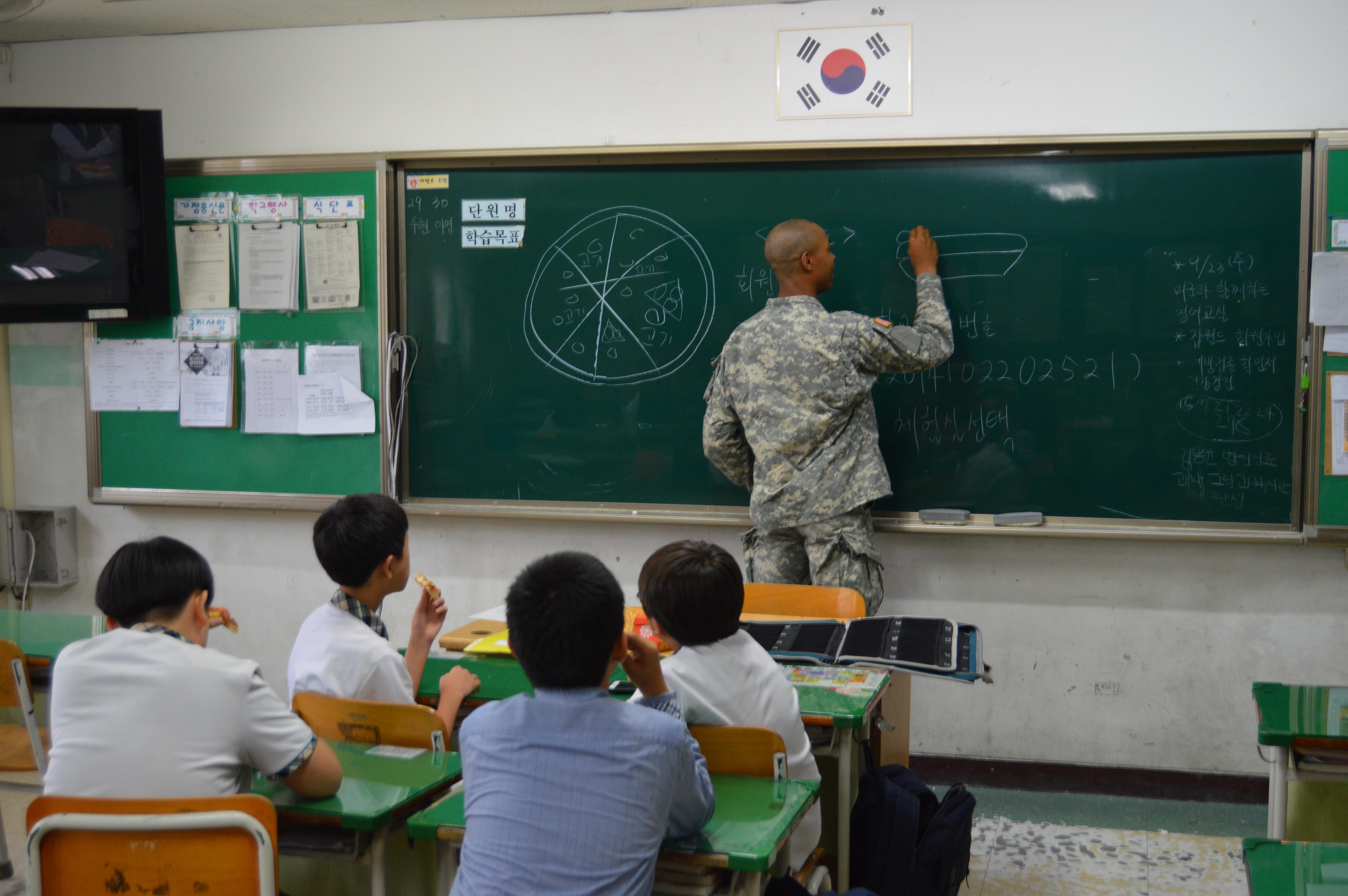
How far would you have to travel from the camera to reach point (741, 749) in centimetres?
173

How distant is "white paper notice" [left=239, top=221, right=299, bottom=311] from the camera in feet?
13.0

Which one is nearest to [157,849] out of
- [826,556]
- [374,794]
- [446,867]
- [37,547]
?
[374,794]

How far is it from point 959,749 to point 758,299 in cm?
171

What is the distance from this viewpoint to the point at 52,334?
4.27 metres

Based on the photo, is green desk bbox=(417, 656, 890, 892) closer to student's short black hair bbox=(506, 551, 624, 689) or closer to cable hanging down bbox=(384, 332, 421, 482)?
student's short black hair bbox=(506, 551, 624, 689)

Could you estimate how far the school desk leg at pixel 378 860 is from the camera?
1.65 metres

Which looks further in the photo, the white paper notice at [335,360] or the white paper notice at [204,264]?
the white paper notice at [204,264]

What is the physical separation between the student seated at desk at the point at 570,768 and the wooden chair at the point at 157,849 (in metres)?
0.29

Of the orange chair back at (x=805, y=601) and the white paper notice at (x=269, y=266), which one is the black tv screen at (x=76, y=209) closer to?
the white paper notice at (x=269, y=266)

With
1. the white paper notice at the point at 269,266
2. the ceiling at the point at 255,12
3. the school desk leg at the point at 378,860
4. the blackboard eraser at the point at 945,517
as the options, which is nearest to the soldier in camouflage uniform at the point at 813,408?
the blackboard eraser at the point at 945,517

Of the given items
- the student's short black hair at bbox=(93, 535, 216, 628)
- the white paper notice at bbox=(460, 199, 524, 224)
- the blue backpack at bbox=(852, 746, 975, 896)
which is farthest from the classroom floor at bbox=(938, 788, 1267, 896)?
the white paper notice at bbox=(460, 199, 524, 224)

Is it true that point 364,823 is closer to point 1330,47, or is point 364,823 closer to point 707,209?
point 707,209

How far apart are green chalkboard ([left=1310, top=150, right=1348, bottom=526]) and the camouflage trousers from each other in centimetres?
137

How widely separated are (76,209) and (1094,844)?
13.3ft
